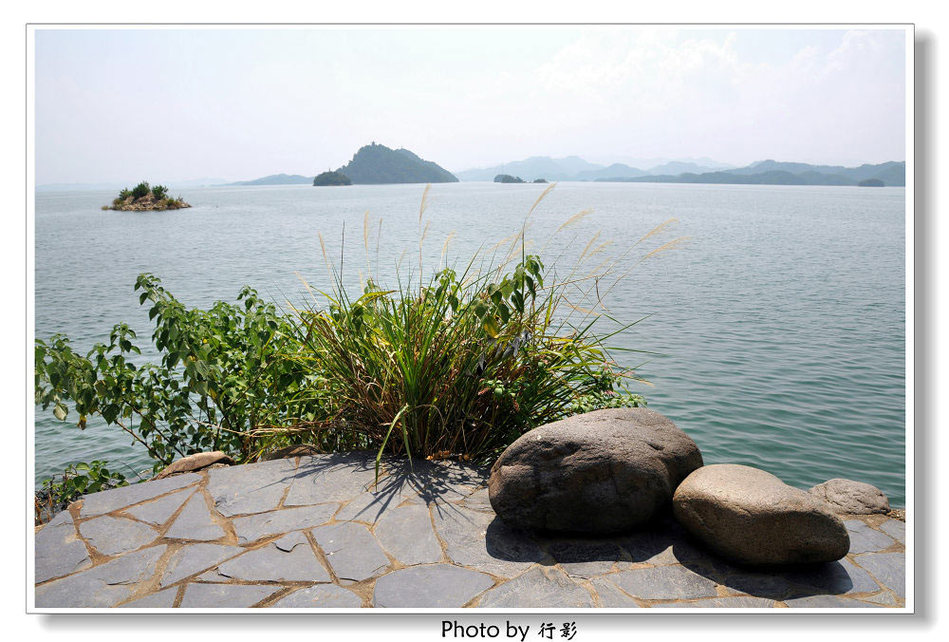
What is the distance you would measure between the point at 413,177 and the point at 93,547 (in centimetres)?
4866

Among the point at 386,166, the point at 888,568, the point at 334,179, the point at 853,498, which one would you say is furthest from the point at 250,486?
the point at 334,179

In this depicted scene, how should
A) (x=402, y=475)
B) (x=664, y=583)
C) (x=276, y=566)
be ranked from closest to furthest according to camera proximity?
(x=664, y=583) < (x=276, y=566) < (x=402, y=475)

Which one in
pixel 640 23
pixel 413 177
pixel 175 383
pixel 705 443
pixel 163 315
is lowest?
pixel 705 443

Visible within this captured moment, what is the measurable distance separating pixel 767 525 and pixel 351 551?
A: 1.69 metres

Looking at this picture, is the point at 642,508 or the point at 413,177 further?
the point at 413,177

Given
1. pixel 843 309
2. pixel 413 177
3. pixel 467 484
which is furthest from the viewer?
pixel 413 177

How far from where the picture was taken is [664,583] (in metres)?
2.47

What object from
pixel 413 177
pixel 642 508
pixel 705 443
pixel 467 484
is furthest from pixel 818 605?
pixel 413 177

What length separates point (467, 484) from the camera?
131 inches

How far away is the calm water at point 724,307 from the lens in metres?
5.25

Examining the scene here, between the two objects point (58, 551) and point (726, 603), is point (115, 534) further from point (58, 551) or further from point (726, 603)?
point (726, 603)

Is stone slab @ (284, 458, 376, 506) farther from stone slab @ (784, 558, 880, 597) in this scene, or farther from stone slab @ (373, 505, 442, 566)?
stone slab @ (784, 558, 880, 597)
